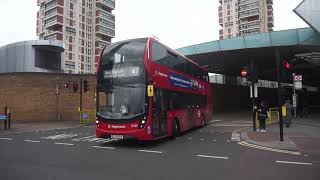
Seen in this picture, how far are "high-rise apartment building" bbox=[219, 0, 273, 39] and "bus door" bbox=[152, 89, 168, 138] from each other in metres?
101

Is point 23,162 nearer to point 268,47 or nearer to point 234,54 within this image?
point 268,47

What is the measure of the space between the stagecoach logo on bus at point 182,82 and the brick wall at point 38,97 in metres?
15.3

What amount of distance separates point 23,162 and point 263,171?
21.3 ft

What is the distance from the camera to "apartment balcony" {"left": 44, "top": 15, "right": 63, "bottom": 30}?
92750mm

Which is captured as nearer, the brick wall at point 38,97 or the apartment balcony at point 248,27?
the brick wall at point 38,97

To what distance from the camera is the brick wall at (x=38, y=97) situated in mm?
29188

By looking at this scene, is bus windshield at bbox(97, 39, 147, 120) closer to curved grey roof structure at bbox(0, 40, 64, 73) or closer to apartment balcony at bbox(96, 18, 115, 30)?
curved grey roof structure at bbox(0, 40, 64, 73)

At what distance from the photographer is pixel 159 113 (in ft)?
44.0

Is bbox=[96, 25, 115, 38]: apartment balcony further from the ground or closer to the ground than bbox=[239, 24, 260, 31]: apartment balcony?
closer to the ground

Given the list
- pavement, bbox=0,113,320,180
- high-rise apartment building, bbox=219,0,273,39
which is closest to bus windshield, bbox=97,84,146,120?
pavement, bbox=0,113,320,180

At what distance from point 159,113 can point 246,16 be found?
103922mm

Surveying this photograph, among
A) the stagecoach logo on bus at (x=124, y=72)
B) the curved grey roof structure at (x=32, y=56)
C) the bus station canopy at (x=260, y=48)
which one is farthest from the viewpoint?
the curved grey roof structure at (x=32, y=56)

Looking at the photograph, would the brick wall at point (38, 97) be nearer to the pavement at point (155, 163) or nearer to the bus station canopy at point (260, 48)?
the bus station canopy at point (260, 48)

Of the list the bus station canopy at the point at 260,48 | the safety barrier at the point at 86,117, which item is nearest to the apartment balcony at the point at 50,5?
the bus station canopy at the point at 260,48
